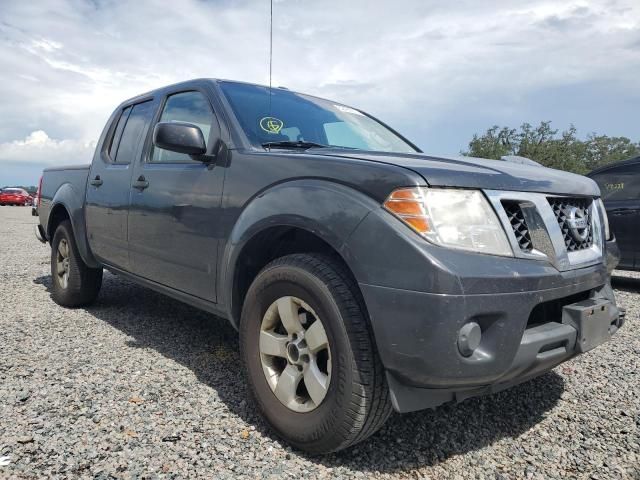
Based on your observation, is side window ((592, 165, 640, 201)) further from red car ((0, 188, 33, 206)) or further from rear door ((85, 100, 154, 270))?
red car ((0, 188, 33, 206))

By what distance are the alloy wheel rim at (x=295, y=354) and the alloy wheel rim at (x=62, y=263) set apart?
125 inches

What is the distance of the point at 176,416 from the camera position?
2422 mm

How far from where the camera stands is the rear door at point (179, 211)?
8.84 ft

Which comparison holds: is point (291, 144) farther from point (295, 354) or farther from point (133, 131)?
point (133, 131)

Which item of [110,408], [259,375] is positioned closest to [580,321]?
[259,375]

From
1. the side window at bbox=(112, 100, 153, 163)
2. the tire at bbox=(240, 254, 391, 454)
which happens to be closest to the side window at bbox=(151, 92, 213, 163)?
the side window at bbox=(112, 100, 153, 163)

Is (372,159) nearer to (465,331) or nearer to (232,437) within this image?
(465,331)

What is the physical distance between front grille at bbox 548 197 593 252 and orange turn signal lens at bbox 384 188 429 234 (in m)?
0.69

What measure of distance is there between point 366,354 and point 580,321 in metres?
0.90

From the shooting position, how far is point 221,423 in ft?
7.76

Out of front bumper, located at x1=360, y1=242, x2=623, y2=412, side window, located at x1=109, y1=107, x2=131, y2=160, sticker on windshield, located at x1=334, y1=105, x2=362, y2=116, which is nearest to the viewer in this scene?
front bumper, located at x1=360, y1=242, x2=623, y2=412

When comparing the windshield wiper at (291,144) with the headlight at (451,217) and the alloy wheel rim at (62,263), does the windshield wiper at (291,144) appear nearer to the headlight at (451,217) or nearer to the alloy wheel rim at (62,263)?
the headlight at (451,217)

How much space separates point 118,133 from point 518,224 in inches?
136

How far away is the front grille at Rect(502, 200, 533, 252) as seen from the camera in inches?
74.4
